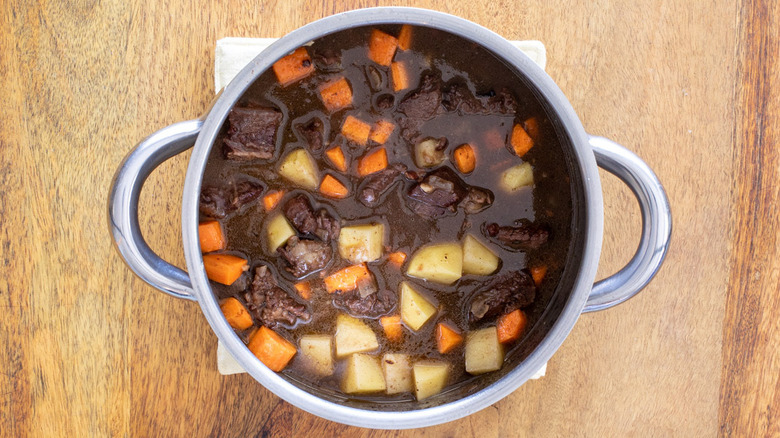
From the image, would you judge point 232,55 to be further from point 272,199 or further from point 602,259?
point 602,259

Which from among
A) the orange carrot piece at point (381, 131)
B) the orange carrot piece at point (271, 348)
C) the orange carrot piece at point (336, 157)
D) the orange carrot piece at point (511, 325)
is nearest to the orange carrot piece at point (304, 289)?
the orange carrot piece at point (271, 348)

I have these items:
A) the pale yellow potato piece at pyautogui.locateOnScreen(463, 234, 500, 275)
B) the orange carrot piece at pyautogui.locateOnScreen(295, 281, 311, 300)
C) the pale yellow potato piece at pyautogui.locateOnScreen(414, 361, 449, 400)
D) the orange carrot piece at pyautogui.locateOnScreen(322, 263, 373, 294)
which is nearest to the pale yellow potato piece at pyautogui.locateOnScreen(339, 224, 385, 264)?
the orange carrot piece at pyautogui.locateOnScreen(322, 263, 373, 294)

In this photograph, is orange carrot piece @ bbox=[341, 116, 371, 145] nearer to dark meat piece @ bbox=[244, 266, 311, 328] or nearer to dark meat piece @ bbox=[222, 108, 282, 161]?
dark meat piece @ bbox=[222, 108, 282, 161]

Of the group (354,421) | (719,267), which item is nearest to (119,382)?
(354,421)

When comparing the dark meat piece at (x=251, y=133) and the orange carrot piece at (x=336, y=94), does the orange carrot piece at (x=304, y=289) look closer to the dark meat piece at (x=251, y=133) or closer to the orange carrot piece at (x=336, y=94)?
the dark meat piece at (x=251, y=133)

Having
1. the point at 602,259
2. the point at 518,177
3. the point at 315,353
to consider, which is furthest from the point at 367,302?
the point at 602,259
